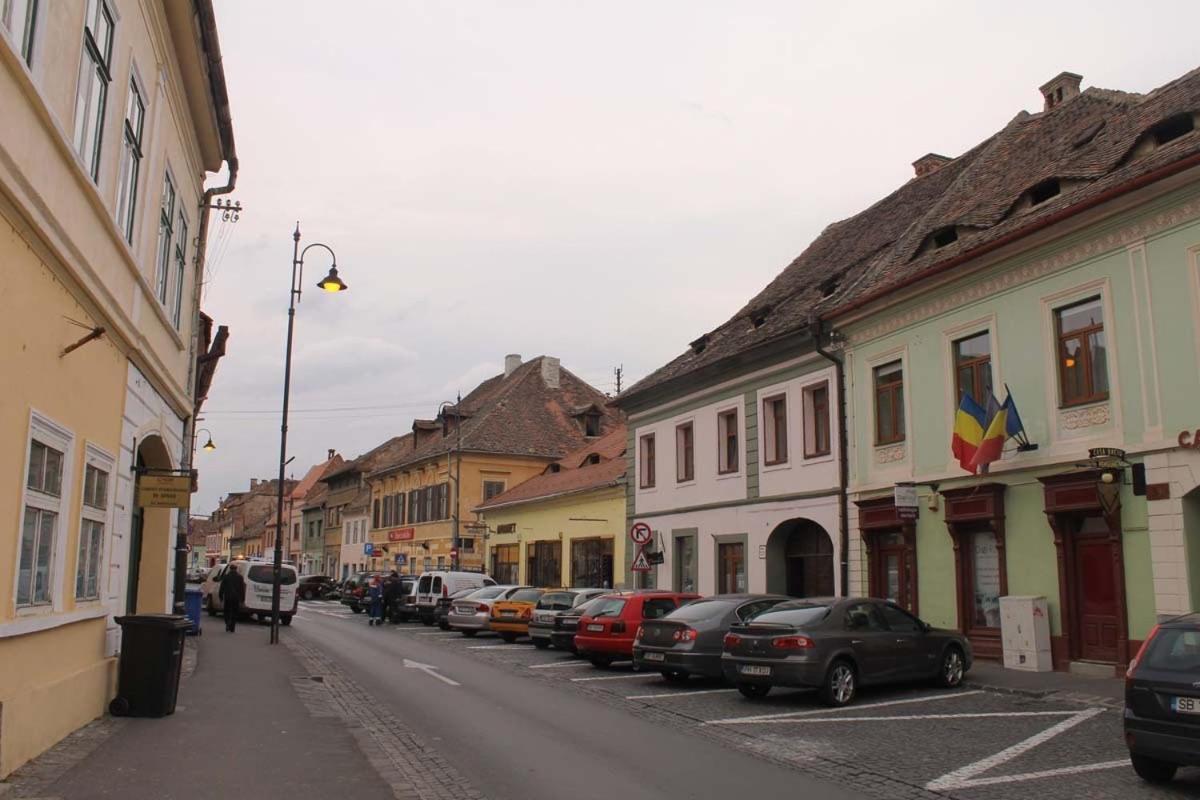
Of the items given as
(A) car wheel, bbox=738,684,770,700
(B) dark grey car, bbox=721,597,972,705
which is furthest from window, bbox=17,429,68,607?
(A) car wheel, bbox=738,684,770,700

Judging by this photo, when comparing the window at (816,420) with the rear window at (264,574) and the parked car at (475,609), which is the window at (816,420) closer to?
the parked car at (475,609)

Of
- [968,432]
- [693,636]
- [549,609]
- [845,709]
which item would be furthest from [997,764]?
[549,609]

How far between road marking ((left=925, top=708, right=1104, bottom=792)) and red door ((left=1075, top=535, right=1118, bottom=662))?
12.5ft

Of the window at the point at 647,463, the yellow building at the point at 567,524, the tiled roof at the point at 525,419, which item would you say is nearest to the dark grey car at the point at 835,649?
the window at the point at 647,463

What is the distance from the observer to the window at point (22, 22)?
25.1 feet

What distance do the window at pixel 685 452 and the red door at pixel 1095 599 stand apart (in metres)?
13.3

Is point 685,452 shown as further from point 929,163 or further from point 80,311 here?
point 80,311

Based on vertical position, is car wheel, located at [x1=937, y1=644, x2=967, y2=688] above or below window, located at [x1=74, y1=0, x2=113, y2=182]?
below

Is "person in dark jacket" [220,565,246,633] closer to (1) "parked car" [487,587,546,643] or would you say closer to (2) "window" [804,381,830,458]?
(1) "parked car" [487,587,546,643]

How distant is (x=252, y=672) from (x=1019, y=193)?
51.8ft

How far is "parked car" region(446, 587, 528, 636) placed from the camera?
2806 cm

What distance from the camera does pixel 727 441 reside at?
27.4m

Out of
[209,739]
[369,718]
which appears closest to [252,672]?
[369,718]

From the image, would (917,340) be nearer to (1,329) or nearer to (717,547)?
(717,547)
